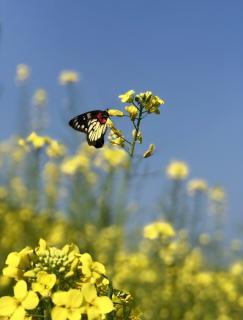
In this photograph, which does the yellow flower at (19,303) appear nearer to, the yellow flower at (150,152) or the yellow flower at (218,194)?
the yellow flower at (150,152)

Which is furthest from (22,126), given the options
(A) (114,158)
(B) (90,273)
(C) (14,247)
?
(B) (90,273)

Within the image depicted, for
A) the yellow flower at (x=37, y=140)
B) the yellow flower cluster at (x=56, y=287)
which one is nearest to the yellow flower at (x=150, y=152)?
the yellow flower cluster at (x=56, y=287)

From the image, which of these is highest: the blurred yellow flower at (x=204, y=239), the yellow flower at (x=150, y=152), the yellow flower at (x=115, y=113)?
the blurred yellow flower at (x=204, y=239)

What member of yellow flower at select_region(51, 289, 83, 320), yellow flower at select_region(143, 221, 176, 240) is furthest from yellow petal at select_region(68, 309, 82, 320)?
yellow flower at select_region(143, 221, 176, 240)

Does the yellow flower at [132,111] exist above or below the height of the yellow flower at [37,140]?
below

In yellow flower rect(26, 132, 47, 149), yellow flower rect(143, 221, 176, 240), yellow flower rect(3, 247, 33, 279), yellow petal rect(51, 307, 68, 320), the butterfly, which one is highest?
yellow flower rect(26, 132, 47, 149)

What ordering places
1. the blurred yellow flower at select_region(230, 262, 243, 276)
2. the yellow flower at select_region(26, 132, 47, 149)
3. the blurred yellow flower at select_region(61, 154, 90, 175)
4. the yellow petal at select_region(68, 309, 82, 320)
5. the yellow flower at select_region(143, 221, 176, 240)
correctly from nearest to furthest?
the yellow petal at select_region(68, 309, 82, 320), the yellow flower at select_region(26, 132, 47, 149), the yellow flower at select_region(143, 221, 176, 240), the blurred yellow flower at select_region(61, 154, 90, 175), the blurred yellow flower at select_region(230, 262, 243, 276)

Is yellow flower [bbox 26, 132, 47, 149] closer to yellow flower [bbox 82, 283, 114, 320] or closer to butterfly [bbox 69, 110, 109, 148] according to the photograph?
butterfly [bbox 69, 110, 109, 148]
